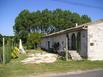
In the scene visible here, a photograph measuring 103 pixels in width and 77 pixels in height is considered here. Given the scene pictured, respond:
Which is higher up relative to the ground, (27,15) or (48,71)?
(27,15)

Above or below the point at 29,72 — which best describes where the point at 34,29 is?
above

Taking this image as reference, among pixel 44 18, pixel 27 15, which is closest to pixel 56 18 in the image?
pixel 44 18

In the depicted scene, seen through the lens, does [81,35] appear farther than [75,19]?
No

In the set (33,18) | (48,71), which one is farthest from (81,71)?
(33,18)

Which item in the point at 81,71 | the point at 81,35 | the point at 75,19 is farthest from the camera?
the point at 75,19

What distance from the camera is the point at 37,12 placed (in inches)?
2758

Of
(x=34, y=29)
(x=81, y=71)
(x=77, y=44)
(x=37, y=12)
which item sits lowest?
(x=81, y=71)

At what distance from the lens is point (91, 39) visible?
2312cm

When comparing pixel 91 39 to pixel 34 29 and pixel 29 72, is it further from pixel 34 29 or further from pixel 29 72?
pixel 34 29

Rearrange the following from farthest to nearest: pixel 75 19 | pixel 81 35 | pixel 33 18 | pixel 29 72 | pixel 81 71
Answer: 1. pixel 75 19
2. pixel 33 18
3. pixel 81 35
4. pixel 81 71
5. pixel 29 72

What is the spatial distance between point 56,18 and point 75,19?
6164 millimetres

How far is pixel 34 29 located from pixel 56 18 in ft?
24.3

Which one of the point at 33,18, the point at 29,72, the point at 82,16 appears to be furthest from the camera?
the point at 82,16

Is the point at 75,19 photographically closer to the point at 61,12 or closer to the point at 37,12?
the point at 61,12
